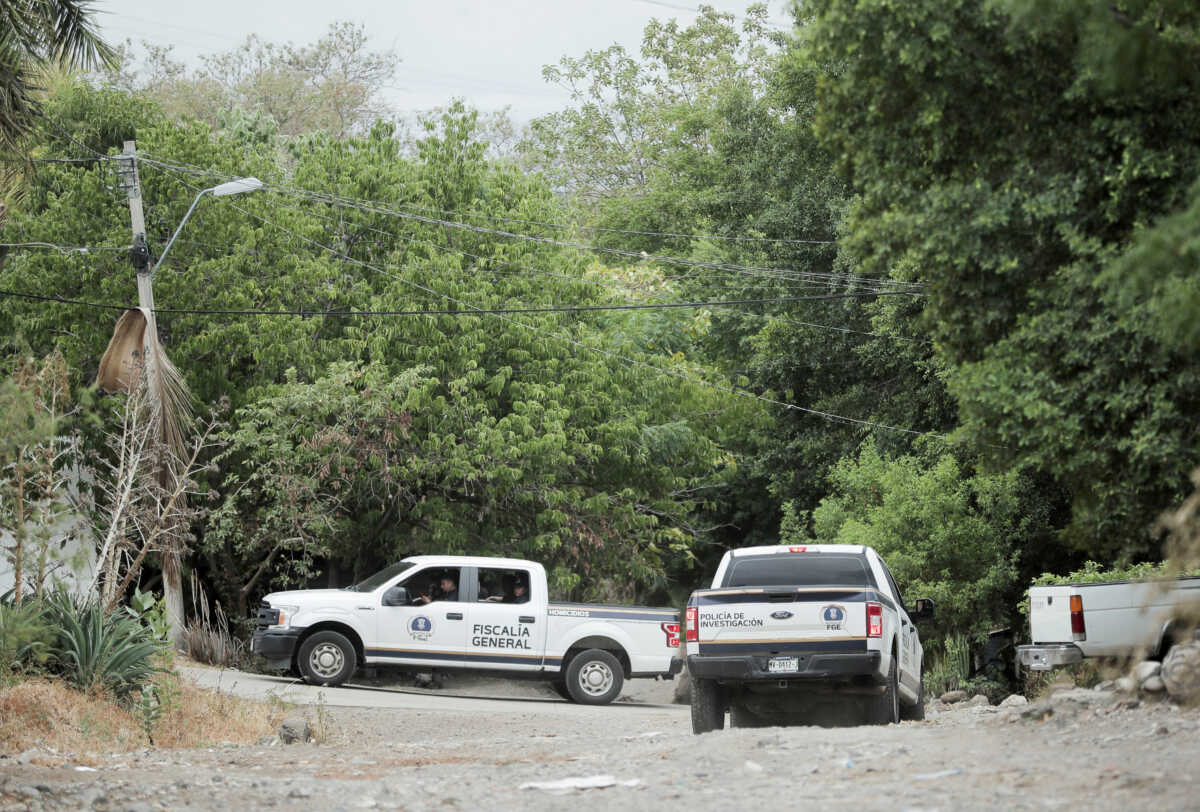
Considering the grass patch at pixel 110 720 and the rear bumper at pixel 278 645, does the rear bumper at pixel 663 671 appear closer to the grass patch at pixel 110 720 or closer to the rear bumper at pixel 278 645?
the rear bumper at pixel 278 645

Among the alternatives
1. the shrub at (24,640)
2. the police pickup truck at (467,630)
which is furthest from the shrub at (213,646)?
the shrub at (24,640)

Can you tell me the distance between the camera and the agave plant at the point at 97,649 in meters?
12.8

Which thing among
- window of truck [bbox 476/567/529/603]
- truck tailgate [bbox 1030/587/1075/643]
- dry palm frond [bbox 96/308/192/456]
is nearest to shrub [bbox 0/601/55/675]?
window of truck [bbox 476/567/529/603]

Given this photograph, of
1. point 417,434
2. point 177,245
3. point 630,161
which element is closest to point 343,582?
point 417,434

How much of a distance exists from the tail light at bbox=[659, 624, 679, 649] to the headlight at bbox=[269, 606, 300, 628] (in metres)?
5.16

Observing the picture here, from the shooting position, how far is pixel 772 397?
3128 centimetres

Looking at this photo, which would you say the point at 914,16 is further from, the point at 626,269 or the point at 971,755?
the point at 626,269

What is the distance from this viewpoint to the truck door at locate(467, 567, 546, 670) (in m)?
19.3

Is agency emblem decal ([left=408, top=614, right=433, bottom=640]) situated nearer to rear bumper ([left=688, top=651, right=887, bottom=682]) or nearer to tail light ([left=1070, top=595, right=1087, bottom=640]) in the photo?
rear bumper ([left=688, top=651, right=887, bottom=682])

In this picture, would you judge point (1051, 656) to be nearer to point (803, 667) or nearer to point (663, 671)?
point (803, 667)

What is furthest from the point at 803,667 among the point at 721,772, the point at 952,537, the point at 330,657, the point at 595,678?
the point at 952,537

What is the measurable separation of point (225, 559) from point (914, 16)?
18.7 m

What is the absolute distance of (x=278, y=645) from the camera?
61.1 feet

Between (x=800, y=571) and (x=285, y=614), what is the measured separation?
813cm
